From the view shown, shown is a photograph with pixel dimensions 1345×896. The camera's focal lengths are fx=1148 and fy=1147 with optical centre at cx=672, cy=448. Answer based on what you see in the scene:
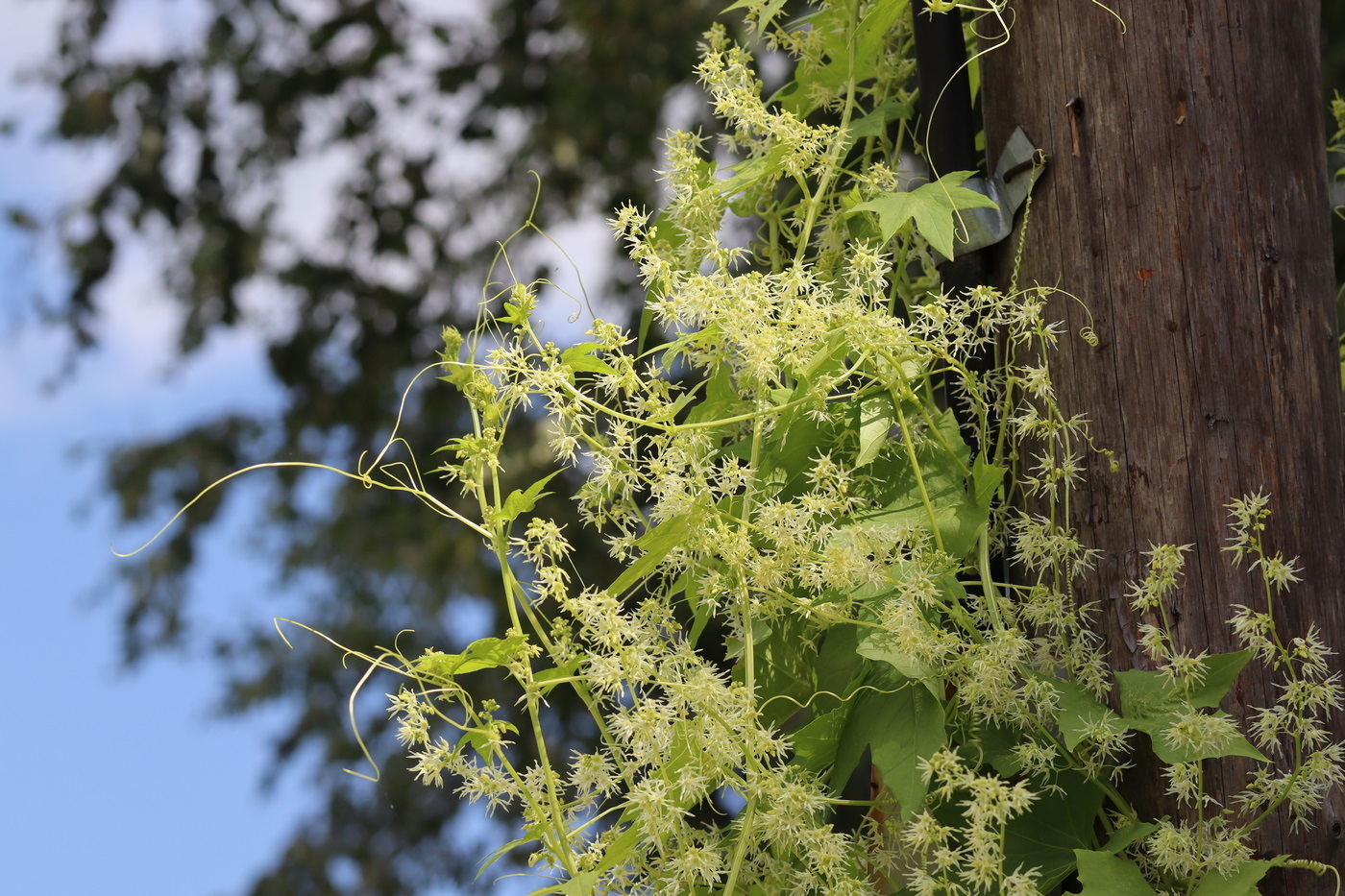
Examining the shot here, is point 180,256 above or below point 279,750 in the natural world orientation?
above

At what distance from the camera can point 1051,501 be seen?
3.17 feet

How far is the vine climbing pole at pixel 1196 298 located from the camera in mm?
915

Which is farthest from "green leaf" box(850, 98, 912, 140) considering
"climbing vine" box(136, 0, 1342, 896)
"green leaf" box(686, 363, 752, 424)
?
"green leaf" box(686, 363, 752, 424)

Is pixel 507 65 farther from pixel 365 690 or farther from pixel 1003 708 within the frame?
pixel 1003 708

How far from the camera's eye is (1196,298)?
0.94m

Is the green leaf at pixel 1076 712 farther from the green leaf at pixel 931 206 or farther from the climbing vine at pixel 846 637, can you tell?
the green leaf at pixel 931 206

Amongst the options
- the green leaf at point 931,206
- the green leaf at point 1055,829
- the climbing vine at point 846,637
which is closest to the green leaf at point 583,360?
the climbing vine at point 846,637

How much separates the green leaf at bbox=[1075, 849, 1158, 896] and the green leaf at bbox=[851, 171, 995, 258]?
0.46 metres

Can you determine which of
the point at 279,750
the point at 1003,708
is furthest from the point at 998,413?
the point at 279,750

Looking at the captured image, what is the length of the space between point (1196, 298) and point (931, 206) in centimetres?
23

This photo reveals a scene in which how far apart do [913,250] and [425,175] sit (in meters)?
3.90

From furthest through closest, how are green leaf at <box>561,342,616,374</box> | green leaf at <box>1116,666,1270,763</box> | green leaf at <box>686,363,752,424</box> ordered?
1. green leaf at <box>686,363,752,424</box>
2. green leaf at <box>561,342,616,374</box>
3. green leaf at <box>1116,666,1270,763</box>

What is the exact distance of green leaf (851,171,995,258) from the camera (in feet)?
3.00

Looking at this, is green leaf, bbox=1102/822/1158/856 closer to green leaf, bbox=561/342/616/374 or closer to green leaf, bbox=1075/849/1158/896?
green leaf, bbox=1075/849/1158/896
